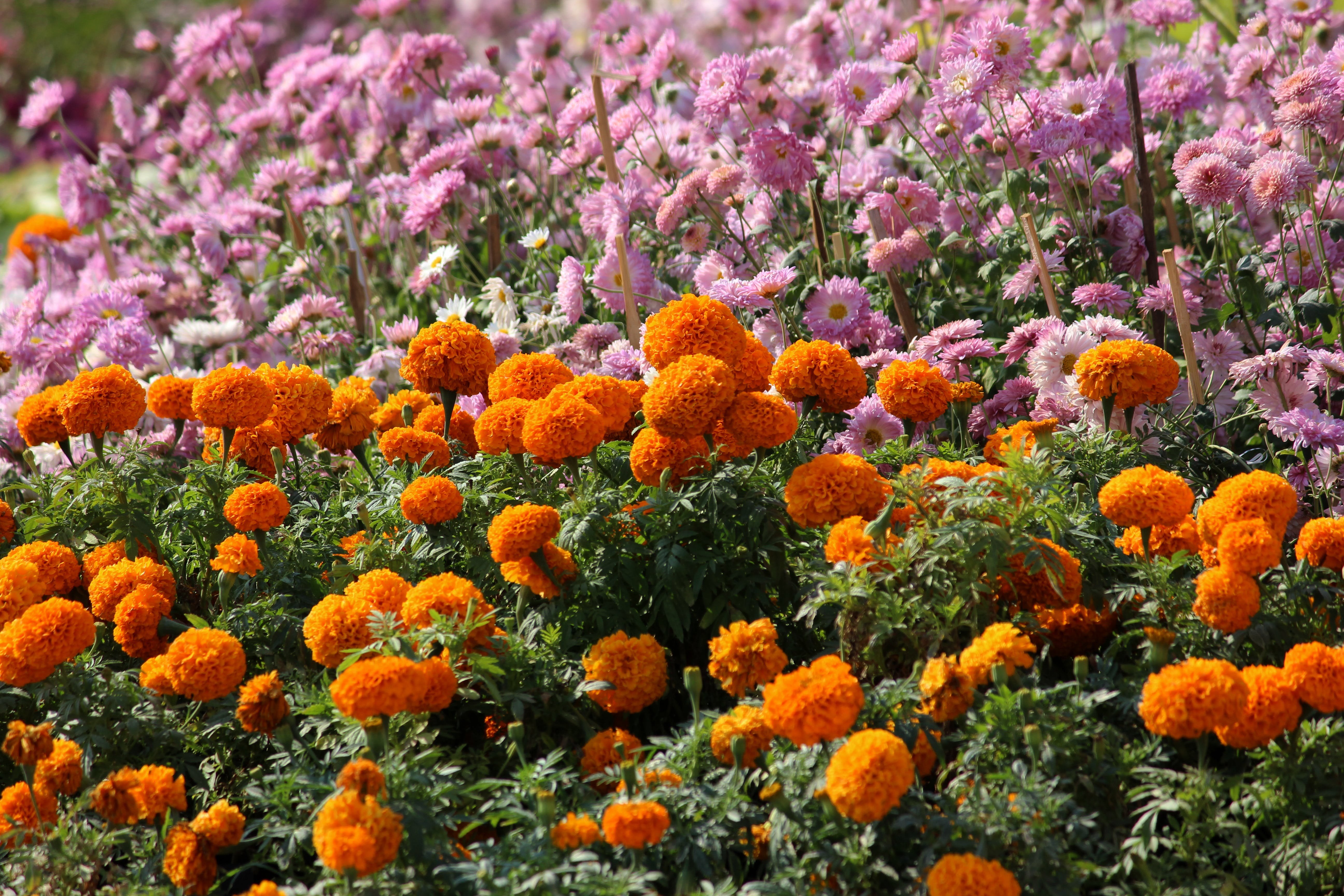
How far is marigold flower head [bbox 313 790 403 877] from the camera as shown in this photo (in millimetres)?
1457

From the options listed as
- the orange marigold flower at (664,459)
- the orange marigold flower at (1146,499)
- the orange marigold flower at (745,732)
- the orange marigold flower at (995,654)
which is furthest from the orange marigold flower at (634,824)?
the orange marigold flower at (1146,499)

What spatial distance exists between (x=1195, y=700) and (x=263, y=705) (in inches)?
56.2

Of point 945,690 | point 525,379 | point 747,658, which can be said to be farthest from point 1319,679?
point 525,379

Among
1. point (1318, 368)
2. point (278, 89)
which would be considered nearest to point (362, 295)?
point (278, 89)

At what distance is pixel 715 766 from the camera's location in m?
1.77

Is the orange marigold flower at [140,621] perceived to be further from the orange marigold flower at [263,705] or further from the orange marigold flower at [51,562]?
the orange marigold flower at [263,705]

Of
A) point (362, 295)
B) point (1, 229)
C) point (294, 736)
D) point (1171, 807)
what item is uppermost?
point (1, 229)

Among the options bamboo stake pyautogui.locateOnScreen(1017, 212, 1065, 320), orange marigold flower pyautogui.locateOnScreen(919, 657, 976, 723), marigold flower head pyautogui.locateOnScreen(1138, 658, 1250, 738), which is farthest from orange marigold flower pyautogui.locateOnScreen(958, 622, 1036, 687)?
bamboo stake pyautogui.locateOnScreen(1017, 212, 1065, 320)

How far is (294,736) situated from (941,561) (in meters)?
1.18

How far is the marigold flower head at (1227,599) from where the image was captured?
170cm

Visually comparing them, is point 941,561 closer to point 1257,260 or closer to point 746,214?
point 1257,260

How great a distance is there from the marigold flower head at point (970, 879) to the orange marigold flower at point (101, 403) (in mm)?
1889

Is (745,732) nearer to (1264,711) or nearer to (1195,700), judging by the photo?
(1195,700)

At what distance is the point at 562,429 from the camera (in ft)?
6.34
